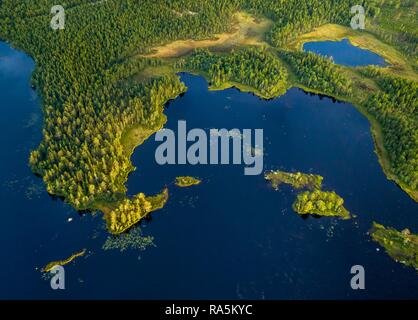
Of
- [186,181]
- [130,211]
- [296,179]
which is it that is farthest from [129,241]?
[296,179]

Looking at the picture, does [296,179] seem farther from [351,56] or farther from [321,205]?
[351,56]

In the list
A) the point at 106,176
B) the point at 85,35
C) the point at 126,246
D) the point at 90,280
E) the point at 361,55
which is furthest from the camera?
the point at 361,55

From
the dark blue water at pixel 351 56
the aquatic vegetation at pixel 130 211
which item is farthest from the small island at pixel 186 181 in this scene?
the dark blue water at pixel 351 56

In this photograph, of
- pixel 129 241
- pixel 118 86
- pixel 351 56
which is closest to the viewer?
pixel 129 241

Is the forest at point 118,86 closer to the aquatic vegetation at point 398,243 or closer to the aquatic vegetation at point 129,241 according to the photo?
the aquatic vegetation at point 129,241
